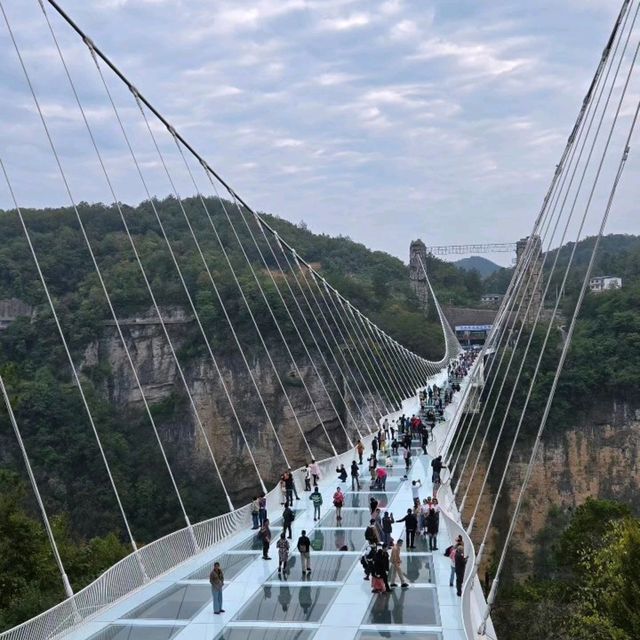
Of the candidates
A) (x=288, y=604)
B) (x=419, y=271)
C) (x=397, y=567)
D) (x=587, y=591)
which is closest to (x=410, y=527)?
(x=397, y=567)

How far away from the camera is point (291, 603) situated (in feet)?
29.0

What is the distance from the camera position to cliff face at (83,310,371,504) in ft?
165

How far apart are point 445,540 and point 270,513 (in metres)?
3.68

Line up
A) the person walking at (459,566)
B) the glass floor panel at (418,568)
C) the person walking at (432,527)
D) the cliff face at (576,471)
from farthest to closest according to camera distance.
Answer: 1. the cliff face at (576,471)
2. the person walking at (432,527)
3. the glass floor panel at (418,568)
4. the person walking at (459,566)

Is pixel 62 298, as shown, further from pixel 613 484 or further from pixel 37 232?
pixel 613 484

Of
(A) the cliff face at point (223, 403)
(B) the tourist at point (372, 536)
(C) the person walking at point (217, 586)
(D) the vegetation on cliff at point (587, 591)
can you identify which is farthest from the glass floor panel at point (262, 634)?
(A) the cliff face at point (223, 403)

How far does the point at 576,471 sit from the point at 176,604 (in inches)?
1563

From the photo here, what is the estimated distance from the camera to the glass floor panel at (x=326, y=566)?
389 inches

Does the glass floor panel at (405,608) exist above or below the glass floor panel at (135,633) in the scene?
below

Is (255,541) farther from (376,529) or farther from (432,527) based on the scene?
(432,527)

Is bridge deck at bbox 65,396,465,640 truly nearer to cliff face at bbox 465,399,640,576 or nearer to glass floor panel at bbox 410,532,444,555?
glass floor panel at bbox 410,532,444,555

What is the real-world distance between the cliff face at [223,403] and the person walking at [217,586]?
4122 cm

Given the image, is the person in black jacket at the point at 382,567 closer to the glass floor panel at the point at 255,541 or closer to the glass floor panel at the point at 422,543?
the glass floor panel at the point at 422,543

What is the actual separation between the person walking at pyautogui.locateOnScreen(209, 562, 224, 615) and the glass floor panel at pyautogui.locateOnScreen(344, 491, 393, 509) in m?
5.91
